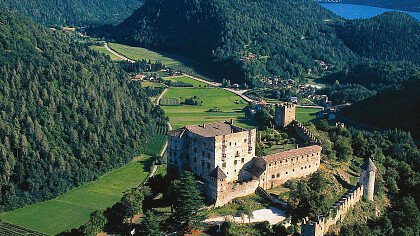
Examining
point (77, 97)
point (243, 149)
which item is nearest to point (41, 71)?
point (77, 97)

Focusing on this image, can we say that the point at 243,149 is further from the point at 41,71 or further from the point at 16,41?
the point at 16,41

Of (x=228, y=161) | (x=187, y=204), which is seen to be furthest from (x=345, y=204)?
(x=187, y=204)

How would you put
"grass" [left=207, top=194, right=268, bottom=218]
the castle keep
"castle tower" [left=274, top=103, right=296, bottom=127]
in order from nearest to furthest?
1. "grass" [left=207, top=194, right=268, bottom=218]
2. the castle keep
3. "castle tower" [left=274, top=103, right=296, bottom=127]

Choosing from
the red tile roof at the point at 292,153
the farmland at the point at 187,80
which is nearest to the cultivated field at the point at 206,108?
the farmland at the point at 187,80

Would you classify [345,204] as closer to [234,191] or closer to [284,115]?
[234,191]

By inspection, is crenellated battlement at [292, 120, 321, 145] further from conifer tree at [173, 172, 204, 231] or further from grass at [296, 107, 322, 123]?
grass at [296, 107, 322, 123]

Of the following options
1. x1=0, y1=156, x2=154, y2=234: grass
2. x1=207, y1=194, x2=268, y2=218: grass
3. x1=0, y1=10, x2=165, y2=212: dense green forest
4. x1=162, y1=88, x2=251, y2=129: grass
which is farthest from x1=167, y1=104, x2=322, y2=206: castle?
x1=162, y1=88, x2=251, y2=129: grass

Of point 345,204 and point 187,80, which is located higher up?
point 187,80

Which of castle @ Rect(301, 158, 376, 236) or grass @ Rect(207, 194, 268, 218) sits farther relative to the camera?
grass @ Rect(207, 194, 268, 218)
